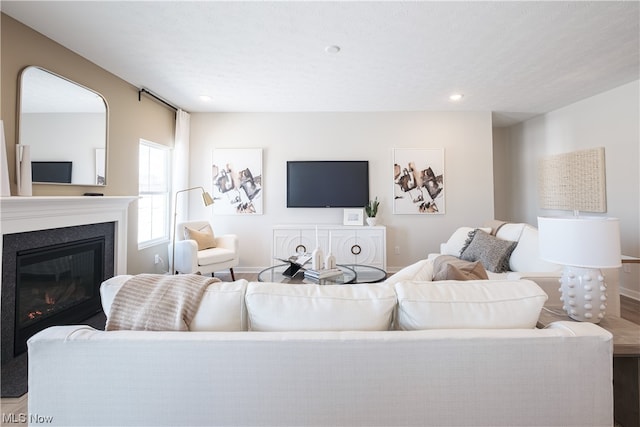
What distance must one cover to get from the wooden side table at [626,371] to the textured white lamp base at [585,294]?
0.07m

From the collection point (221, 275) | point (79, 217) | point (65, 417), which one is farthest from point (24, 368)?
point (221, 275)

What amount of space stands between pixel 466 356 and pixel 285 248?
3347 mm

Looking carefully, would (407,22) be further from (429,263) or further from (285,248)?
(285,248)

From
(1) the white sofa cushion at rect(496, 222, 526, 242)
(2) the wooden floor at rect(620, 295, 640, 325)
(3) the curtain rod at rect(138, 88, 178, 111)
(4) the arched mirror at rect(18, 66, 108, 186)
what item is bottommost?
(2) the wooden floor at rect(620, 295, 640, 325)

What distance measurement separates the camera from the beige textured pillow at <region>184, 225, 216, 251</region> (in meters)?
3.62

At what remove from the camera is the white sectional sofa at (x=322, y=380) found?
0.92m

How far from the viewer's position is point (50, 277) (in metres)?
2.39

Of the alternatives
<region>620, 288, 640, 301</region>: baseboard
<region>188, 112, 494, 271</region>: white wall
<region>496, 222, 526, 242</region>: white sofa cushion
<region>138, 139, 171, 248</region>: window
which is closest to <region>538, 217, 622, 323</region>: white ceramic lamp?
<region>496, 222, 526, 242</region>: white sofa cushion

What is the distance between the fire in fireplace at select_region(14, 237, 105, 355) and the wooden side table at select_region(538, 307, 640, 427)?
10.6 ft

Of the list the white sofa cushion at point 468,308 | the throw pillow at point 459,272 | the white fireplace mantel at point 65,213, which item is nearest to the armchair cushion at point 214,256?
the white fireplace mantel at point 65,213

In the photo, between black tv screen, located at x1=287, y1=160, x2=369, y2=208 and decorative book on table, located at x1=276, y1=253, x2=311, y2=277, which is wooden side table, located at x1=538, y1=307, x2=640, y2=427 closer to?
decorative book on table, located at x1=276, y1=253, x2=311, y2=277

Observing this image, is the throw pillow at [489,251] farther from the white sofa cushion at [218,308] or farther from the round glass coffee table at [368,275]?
the white sofa cushion at [218,308]

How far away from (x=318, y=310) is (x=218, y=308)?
357mm

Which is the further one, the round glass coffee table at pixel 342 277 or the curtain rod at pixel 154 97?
the curtain rod at pixel 154 97
